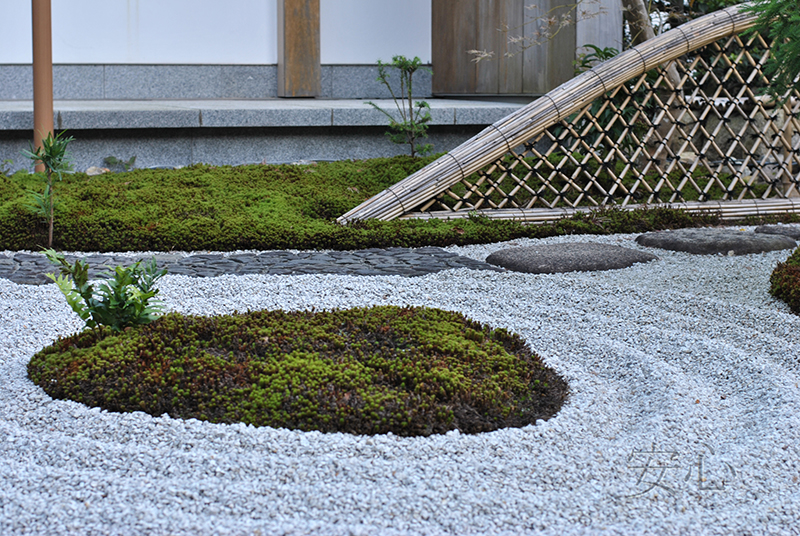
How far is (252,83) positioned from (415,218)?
4.58 metres

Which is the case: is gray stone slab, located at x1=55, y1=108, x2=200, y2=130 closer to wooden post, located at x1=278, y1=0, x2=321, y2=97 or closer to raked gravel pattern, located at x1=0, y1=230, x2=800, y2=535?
wooden post, located at x1=278, y1=0, x2=321, y2=97

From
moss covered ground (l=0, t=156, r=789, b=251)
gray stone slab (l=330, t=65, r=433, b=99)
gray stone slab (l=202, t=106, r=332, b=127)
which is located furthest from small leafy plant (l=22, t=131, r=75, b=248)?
gray stone slab (l=330, t=65, r=433, b=99)

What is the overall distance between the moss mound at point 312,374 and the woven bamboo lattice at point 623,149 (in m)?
2.56

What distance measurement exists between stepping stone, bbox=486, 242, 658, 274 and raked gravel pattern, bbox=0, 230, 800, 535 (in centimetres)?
113

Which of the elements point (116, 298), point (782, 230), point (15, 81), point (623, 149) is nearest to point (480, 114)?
point (623, 149)

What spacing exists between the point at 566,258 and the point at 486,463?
243cm

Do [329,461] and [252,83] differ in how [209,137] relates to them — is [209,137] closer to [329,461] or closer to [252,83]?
[252,83]

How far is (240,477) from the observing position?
1.75 m

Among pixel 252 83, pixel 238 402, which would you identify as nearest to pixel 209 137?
pixel 252 83

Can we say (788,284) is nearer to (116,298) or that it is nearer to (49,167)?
(116,298)

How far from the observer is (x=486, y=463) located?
72.9 inches

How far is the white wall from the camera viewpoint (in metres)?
8.10

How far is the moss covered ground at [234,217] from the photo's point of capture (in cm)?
464

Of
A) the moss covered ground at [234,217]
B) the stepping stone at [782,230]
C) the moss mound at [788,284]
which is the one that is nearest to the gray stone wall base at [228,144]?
the moss covered ground at [234,217]
